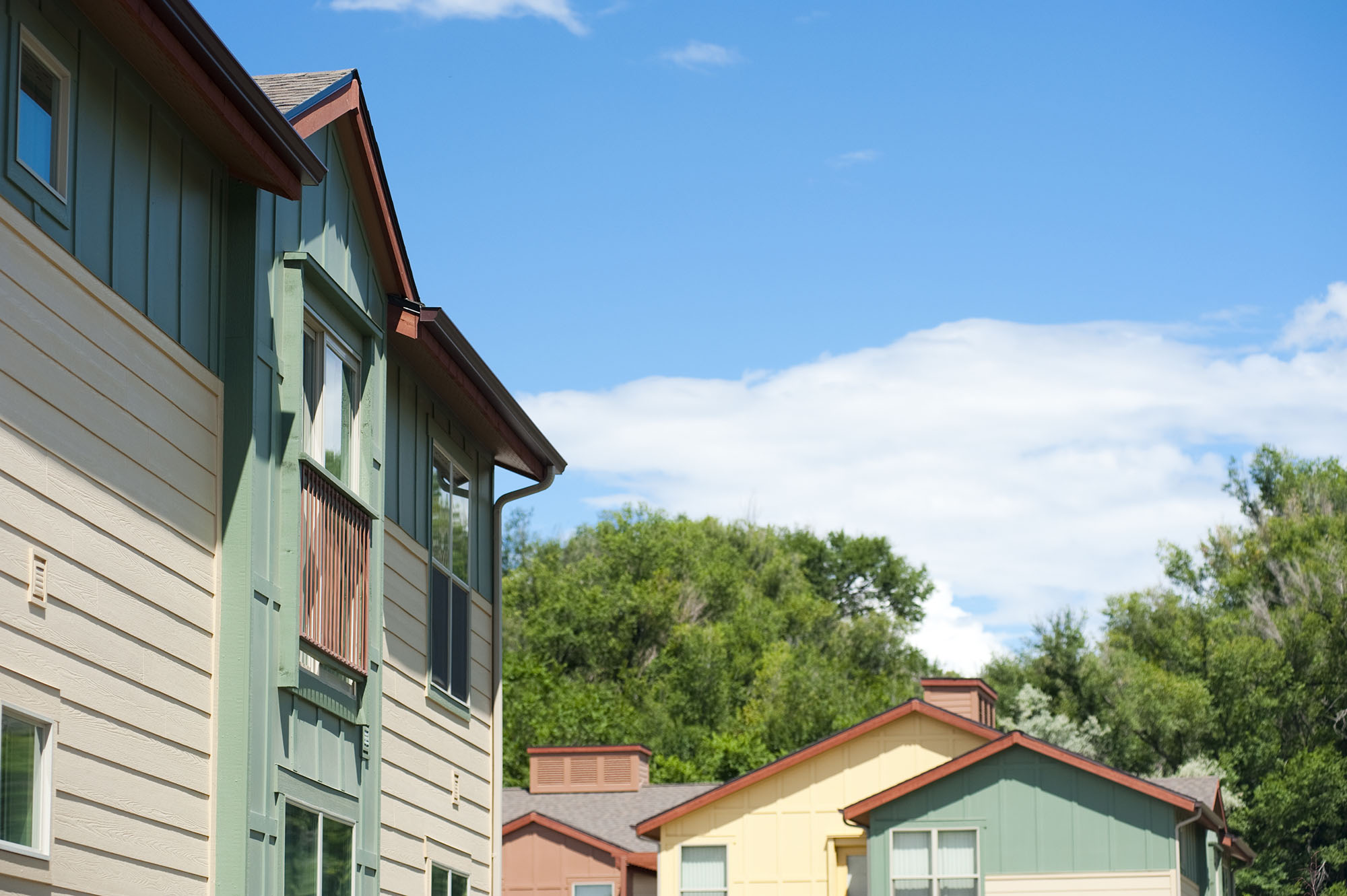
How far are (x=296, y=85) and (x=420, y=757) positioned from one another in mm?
5290

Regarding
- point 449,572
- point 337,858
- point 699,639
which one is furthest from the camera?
point 699,639

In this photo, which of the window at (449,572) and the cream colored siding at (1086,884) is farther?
the cream colored siding at (1086,884)

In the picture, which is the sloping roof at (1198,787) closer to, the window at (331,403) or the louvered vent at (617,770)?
the louvered vent at (617,770)

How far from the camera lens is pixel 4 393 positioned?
688 cm

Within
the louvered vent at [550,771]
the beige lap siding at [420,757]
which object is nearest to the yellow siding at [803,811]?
the louvered vent at [550,771]

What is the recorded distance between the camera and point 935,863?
83.6ft

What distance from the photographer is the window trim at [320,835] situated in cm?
913

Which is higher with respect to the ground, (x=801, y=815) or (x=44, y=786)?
(x=44, y=786)

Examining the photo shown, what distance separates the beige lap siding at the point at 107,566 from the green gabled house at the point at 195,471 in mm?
17

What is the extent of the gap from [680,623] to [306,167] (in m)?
54.0

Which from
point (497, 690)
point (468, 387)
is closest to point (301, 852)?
point (468, 387)

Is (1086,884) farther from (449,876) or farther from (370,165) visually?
(370,165)

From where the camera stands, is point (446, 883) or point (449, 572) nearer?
point (446, 883)

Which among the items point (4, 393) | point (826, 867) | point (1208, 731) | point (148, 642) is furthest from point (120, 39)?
point (1208, 731)
